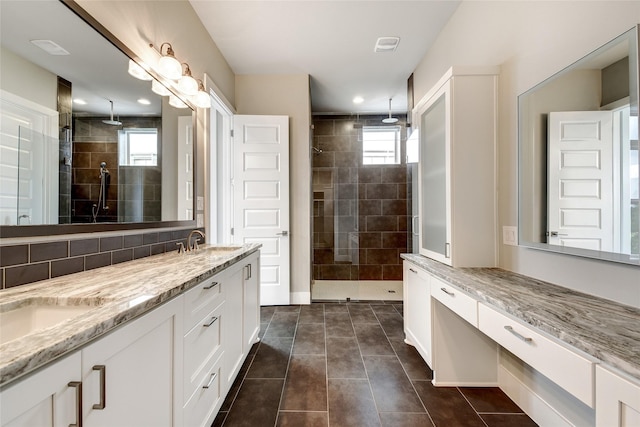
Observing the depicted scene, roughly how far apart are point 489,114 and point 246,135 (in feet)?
8.33

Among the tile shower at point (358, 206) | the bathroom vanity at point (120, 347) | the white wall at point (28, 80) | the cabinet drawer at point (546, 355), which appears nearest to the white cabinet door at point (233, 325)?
the bathroom vanity at point (120, 347)

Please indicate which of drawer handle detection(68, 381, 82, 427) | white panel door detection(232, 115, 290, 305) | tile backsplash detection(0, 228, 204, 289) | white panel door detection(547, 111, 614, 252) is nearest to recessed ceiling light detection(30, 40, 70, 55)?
tile backsplash detection(0, 228, 204, 289)

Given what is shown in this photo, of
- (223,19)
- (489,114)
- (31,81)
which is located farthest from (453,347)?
(223,19)

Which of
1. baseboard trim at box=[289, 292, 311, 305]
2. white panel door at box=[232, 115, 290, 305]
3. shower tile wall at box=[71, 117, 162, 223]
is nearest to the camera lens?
shower tile wall at box=[71, 117, 162, 223]

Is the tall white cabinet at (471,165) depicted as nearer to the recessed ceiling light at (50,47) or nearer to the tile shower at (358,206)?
the recessed ceiling light at (50,47)

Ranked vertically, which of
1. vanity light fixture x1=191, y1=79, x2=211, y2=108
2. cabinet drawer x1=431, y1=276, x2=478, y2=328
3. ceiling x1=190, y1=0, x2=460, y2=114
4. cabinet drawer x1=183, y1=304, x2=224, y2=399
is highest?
ceiling x1=190, y1=0, x2=460, y2=114

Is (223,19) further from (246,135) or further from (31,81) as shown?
(31,81)

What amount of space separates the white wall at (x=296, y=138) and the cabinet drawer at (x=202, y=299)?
6.13ft

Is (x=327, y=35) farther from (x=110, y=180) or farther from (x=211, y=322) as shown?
(x=211, y=322)

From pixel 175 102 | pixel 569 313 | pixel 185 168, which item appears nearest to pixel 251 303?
pixel 185 168

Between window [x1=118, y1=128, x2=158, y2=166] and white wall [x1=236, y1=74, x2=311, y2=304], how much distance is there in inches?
70.3

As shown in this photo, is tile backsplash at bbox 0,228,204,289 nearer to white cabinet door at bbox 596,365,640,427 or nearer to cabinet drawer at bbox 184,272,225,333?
cabinet drawer at bbox 184,272,225,333

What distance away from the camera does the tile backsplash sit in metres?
0.93

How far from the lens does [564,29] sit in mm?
1249
